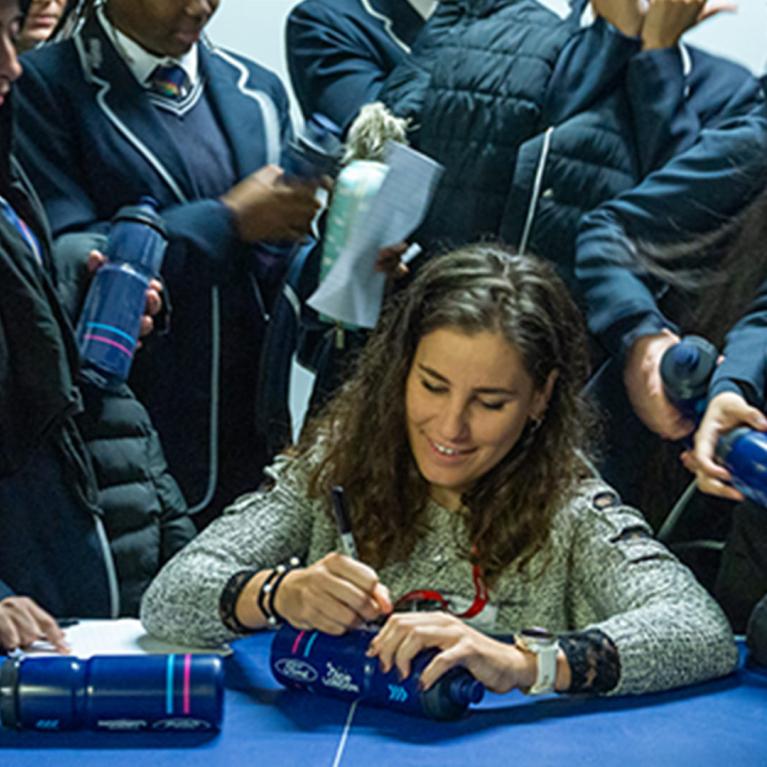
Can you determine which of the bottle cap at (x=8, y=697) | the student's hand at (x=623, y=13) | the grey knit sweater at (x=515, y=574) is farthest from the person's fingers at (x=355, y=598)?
the student's hand at (x=623, y=13)

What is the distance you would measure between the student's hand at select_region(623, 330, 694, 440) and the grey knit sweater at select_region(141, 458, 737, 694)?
25 cm

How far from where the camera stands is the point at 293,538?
1763 millimetres

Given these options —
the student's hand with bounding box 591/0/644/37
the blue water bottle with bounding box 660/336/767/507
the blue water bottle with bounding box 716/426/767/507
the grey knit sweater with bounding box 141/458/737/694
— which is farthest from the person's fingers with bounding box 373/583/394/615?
the student's hand with bounding box 591/0/644/37

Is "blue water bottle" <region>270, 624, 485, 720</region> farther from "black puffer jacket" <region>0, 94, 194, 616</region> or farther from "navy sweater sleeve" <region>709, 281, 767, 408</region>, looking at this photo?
"navy sweater sleeve" <region>709, 281, 767, 408</region>

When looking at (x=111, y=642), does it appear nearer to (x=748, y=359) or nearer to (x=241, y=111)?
(x=241, y=111)

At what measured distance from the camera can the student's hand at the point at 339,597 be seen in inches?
56.6

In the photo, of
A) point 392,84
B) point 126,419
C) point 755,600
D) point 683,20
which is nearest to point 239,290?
point 126,419

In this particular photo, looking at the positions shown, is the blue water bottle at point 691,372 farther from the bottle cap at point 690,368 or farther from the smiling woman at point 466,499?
the smiling woman at point 466,499

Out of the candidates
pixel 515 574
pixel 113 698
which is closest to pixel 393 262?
pixel 515 574

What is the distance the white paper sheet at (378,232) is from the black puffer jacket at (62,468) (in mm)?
364

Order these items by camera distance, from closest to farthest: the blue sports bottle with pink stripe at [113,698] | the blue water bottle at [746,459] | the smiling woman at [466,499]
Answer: the blue sports bottle with pink stripe at [113,698] < the smiling woman at [466,499] < the blue water bottle at [746,459]

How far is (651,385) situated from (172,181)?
81cm

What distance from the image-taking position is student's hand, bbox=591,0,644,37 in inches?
78.0

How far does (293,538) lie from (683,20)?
0.99m
